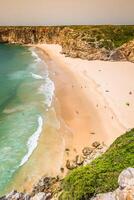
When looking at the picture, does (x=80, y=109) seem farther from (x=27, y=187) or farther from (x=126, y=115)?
(x=27, y=187)

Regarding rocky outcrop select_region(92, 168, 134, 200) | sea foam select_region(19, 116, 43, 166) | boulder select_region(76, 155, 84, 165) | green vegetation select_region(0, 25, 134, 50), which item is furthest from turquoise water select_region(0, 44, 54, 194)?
green vegetation select_region(0, 25, 134, 50)

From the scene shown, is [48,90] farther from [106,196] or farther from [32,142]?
[106,196]

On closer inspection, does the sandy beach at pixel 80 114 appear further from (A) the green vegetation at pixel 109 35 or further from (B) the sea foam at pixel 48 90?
(A) the green vegetation at pixel 109 35

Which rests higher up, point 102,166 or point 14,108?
point 102,166

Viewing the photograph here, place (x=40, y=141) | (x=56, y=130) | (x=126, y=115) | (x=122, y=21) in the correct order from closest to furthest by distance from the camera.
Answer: (x=40, y=141) < (x=56, y=130) < (x=126, y=115) < (x=122, y=21)

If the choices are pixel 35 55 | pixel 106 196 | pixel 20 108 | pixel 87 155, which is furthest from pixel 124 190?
pixel 35 55

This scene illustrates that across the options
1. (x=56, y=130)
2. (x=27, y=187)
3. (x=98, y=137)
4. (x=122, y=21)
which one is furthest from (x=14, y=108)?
(x=122, y=21)

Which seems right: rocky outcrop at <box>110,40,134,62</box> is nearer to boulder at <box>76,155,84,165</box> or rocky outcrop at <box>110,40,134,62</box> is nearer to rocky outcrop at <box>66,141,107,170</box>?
rocky outcrop at <box>66,141,107,170</box>

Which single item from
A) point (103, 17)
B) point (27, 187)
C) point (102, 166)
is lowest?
point (27, 187)
